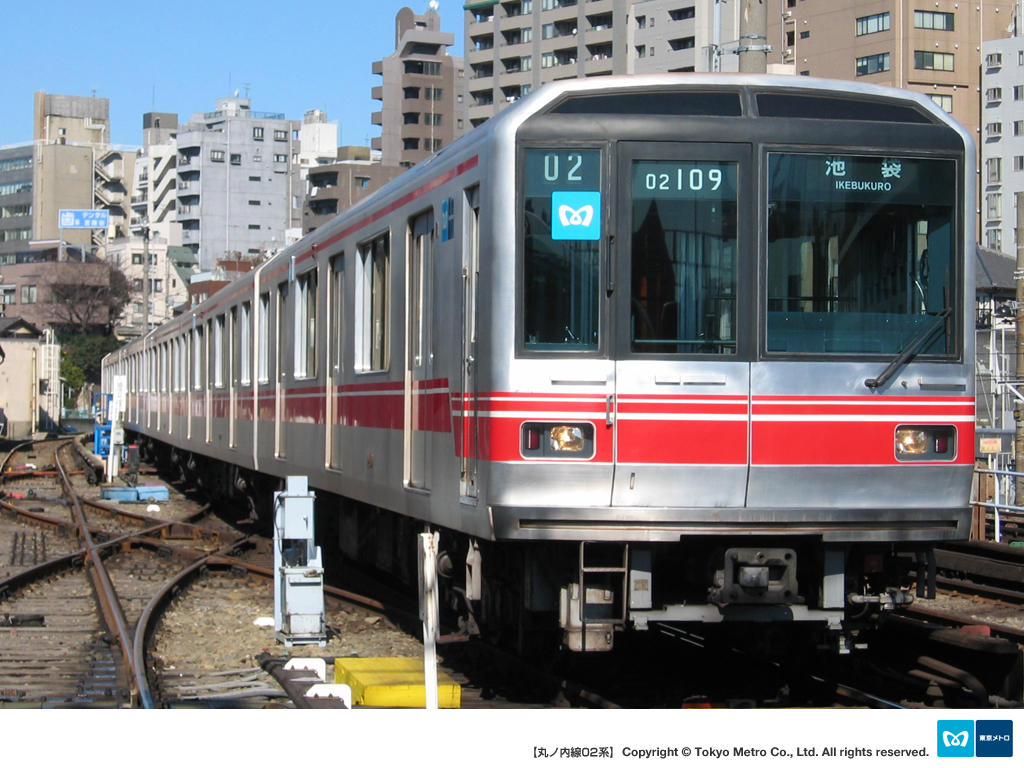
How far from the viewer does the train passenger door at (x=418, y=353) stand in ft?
24.2

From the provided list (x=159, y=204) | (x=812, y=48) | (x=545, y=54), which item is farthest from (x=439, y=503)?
(x=159, y=204)

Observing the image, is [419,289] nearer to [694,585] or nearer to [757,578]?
[694,585]

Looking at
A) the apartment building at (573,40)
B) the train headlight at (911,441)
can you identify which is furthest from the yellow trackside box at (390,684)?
the apartment building at (573,40)

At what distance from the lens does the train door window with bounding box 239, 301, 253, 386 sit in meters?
14.0

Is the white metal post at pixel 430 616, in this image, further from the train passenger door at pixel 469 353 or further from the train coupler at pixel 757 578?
the train coupler at pixel 757 578

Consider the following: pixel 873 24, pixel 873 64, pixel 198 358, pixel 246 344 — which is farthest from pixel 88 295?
pixel 246 344

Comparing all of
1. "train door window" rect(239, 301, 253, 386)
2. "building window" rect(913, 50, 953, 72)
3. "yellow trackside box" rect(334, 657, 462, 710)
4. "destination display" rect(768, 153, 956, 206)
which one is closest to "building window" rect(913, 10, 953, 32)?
"building window" rect(913, 50, 953, 72)

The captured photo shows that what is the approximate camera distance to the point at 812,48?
185ft

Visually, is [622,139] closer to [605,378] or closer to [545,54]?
[605,378]

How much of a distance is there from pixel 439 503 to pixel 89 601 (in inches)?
209

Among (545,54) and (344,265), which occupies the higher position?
(545,54)

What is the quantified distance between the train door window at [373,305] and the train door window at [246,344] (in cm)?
499
